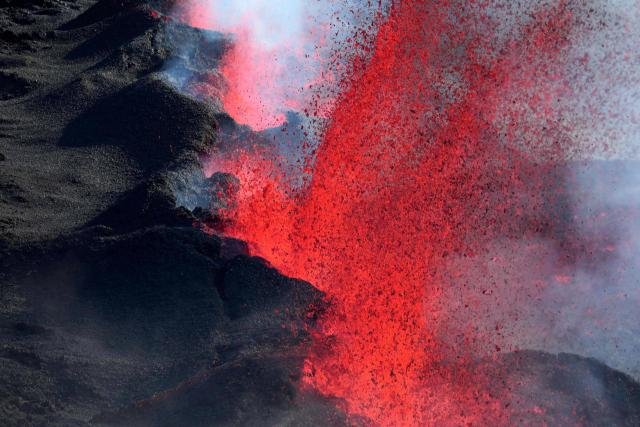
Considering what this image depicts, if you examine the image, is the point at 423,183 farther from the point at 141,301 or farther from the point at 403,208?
the point at 141,301

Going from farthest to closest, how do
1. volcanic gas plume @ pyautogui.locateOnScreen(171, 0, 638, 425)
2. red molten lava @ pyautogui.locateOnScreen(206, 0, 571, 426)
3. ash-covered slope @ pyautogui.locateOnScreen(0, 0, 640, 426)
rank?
volcanic gas plume @ pyautogui.locateOnScreen(171, 0, 638, 425), red molten lava @ pyautogui.locateOnScreen(206, 0, 571, 426), ash-covered slope @ pyautogui.locateOnScreen(0, 0, 640, 426)

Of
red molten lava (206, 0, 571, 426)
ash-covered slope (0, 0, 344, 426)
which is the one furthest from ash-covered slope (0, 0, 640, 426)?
red molten lava (206, 0, 571, 426)

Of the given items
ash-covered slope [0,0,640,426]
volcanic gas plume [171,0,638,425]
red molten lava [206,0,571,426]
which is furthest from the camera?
volcanic gas plume [171,0,638,425]

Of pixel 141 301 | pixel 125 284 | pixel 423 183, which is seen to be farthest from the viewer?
pixel 423 183

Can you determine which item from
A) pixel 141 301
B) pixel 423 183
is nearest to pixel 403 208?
pixel 423 183

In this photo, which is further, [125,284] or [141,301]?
[125,284]

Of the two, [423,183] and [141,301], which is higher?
[423,183]

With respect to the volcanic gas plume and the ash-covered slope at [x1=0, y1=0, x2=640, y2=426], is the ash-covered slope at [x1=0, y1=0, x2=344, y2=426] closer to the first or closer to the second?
the ash-covered slope at [x1=0, y1=0, x2=640, y2=426]
